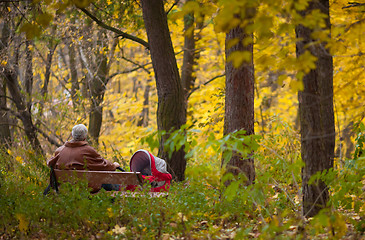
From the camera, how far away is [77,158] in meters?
5.80

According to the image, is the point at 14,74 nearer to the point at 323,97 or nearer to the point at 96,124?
the point at 96,124

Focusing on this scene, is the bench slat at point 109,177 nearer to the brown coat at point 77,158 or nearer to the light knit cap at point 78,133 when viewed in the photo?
the brown coat at point 77,158

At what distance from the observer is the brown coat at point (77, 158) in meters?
5.78

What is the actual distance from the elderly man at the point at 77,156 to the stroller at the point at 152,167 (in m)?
0.60

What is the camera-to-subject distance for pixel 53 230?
12.9 ft

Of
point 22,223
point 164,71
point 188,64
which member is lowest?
point 22,223

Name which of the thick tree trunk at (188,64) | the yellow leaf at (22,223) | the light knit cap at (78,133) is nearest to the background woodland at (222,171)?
the yellow leaf at (22,223)

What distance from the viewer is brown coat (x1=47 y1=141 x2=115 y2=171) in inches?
227

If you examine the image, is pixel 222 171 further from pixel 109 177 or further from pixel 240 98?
pixel 240 98

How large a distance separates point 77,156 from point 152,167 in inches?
45.4

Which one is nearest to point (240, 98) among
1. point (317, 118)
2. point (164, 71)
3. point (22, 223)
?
point (317, 118)

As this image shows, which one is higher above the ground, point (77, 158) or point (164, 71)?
point (164, 71)

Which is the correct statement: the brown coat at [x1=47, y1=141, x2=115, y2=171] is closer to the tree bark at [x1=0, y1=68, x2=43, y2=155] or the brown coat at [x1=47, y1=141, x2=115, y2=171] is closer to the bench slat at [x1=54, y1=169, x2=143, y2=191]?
the bench slat at [x1=54, y1=169, x2=143, y2=191]

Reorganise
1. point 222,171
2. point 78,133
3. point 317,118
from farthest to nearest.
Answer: point 78,133
point 317,118
point 222,171
